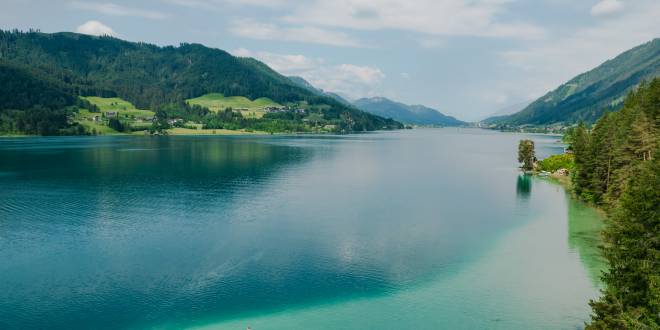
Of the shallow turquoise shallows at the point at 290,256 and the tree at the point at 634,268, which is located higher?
the tree at the point at 634,268

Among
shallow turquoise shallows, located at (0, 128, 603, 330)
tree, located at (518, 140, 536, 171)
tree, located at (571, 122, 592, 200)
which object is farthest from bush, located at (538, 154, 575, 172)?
tree, located at (571, 122, 592, 200)

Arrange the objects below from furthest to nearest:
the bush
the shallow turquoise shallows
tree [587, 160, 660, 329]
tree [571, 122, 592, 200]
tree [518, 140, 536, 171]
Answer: tree [518, 140, 536, 171], the bush, tree [571, 122, 592, 200], the shallow turquoise shallows, tree [587, 160, 660, 329]

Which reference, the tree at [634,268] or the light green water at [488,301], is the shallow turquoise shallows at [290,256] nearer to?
the light green water at [488,301]

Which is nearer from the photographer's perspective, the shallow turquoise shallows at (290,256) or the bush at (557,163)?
the shallow turquoise shallows at (290,256)

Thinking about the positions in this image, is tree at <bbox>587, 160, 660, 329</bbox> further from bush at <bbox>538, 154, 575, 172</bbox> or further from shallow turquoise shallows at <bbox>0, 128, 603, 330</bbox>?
bush at <bbox>538, 154, 575, 172</bbox>

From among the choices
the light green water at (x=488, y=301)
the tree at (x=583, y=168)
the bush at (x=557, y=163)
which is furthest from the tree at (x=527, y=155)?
the light green water at (x=488, y=301)

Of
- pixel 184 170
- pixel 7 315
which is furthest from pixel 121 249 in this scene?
pixel 184 170

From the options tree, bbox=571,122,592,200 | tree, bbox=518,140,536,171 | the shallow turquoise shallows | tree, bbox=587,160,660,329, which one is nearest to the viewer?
tree, bbox=587,160,660,329

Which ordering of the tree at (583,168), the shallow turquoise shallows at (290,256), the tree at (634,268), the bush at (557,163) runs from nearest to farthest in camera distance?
the tree at (634,268) < the shallow turquoise shallows at (290,256) < the tree at (583,168) < the bush at (557,163)

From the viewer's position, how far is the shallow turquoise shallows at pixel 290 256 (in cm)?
3528

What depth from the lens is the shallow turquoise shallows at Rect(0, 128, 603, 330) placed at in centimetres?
3528

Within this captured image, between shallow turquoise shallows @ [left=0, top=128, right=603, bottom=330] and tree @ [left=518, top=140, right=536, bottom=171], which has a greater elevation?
tree @ [left=518, top=140, right=536, bottom=171]

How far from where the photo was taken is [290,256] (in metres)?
48.8

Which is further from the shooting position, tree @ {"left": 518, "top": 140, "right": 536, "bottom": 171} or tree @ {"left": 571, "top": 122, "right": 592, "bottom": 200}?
tree @ {"left": 518, "top": 140, "right": 536, "bottom": 171}
